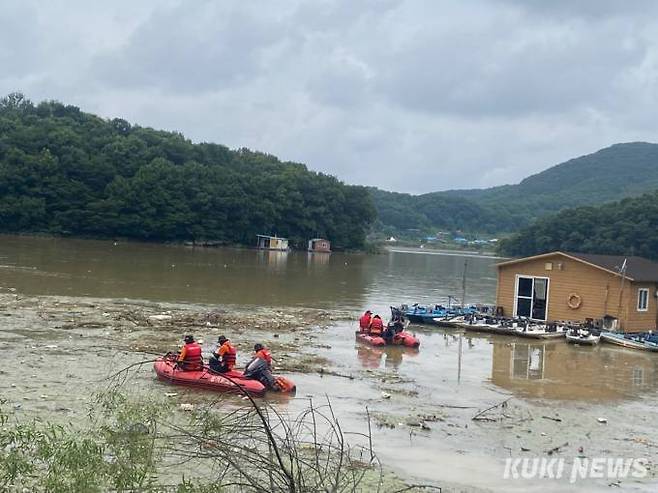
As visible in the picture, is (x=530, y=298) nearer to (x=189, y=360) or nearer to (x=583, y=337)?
(x=583, y=337)

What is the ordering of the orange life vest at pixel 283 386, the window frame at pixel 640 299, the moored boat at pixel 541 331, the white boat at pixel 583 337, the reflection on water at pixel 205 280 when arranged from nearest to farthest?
the orange life vest at pixel 283 386 → the white boat at pixel 583 337 → the moored boat at pixel 541 331 → the window frame at pixel 640 299 → the reflection on water at pixel 205 280

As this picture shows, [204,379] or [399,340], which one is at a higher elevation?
[399,340]

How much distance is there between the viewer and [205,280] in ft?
155

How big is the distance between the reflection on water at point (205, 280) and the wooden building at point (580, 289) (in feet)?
24.9

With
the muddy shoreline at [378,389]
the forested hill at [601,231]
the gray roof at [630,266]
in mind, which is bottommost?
the muddy shoreline at [378,389]

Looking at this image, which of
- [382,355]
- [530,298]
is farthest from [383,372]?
[530,298]

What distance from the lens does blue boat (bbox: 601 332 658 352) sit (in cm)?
2833

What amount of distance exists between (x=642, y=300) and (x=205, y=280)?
26214mm

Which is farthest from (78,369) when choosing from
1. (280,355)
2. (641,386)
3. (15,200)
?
(15,200)

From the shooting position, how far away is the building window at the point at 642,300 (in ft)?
103

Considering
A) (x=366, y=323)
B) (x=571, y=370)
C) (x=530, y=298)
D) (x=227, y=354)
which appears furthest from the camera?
(x=530, y=298)

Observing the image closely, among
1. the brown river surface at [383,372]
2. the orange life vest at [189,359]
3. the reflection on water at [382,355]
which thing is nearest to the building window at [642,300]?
the brown river surface at [383,372]

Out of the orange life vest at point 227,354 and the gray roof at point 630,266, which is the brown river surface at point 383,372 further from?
the gray roof at point 630,266

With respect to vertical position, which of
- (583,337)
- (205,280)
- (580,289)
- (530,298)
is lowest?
(583,337)
